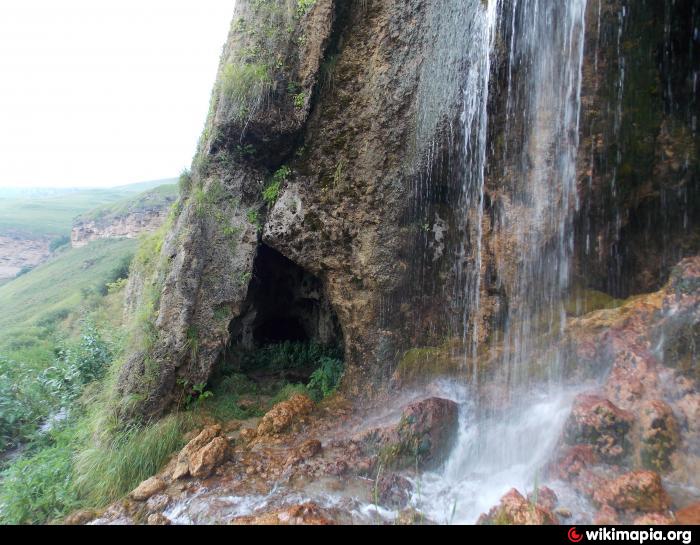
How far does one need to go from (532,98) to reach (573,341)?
10.3 ft

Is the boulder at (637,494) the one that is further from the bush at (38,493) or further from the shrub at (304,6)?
the shrub at (304,6)

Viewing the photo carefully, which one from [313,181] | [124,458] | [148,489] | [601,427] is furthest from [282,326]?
[601,427]

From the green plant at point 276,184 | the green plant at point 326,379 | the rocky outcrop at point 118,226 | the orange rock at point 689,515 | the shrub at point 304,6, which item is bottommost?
the green plant at point 326,379

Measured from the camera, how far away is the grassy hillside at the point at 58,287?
755 inches

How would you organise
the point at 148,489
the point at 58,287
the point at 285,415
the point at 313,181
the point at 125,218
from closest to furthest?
the point at 148,489 → the point at 285,415 → the point at 313,181 → the point at 58,287 → the point at 125,218

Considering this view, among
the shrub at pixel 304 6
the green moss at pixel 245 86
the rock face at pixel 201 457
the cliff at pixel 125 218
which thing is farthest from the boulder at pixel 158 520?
the cliff at pixel 125 218
